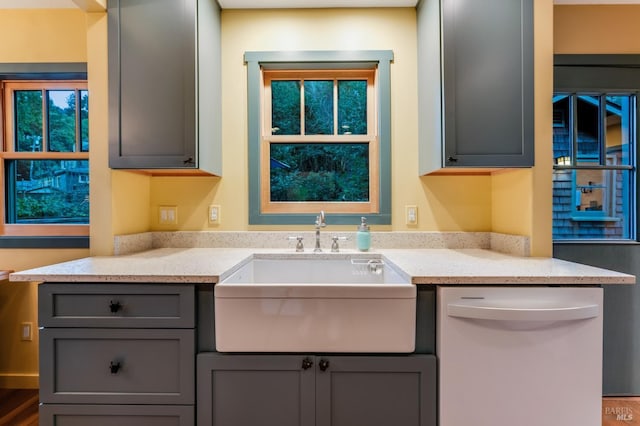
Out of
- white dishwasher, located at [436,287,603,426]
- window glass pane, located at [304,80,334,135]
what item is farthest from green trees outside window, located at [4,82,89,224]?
white dishwasher, located at [436,287,603,426]

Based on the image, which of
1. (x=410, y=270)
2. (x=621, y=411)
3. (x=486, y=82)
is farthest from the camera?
(x=621, y=411)

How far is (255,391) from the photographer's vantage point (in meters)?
1.37

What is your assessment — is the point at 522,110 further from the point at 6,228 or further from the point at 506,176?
the point at 6,228

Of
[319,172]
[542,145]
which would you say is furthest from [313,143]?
[542,145]

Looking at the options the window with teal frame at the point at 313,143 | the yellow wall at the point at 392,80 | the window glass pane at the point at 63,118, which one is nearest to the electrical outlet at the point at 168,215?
the yellow wall at the point at 392,80

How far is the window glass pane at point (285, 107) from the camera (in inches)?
88.7

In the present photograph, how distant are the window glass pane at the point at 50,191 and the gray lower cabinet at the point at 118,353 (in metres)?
1.16

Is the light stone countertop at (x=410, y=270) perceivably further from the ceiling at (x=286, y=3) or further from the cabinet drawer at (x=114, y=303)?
the ceiling at (x=286, y=3)

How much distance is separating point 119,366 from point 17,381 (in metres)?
1.51

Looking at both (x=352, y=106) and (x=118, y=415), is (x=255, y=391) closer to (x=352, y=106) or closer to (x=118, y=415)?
(x=118, y=415)

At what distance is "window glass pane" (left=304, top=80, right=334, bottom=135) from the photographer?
225cm

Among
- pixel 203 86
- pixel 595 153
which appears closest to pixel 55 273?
pixel 203 86

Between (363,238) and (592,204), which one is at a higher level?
(592,204)

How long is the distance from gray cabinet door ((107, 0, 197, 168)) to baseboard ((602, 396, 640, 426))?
9.01 feet
